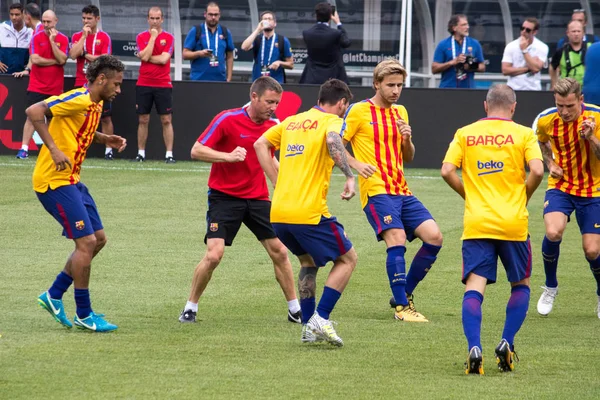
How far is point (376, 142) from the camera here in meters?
8.54

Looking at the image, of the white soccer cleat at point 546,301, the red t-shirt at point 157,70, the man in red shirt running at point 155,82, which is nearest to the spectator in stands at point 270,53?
the red t-shirt at point 157,70

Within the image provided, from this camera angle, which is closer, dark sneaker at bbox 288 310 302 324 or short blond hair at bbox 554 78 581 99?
short blond hair at bbox 554 78 581 99

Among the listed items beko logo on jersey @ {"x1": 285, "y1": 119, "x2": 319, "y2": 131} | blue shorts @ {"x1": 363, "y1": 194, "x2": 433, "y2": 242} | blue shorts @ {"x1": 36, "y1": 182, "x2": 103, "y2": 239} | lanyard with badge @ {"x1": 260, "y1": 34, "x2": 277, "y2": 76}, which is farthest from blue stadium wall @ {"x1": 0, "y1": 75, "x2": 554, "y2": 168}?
beko logo on jersey @ {"x1": 285, "y1": 119, "x2": 319, "y2": 131}

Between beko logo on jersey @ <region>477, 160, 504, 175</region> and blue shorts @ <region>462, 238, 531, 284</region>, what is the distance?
0.43m

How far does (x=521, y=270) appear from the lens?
264 inches

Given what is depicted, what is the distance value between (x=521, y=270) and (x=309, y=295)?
165cm

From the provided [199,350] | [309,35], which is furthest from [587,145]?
[309,35]

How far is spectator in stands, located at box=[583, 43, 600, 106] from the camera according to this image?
38.7ft

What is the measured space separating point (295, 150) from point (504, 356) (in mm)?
1939

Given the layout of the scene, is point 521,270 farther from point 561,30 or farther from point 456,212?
point 561,30

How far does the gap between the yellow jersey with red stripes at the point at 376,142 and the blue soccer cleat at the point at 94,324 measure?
2.29 meters

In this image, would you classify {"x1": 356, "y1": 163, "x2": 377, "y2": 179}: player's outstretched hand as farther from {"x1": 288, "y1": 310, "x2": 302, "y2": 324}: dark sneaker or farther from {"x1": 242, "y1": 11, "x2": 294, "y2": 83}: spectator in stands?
{"x1": 242, "y1": 11, "x2": 294, "y2": 83}: spectator in stands

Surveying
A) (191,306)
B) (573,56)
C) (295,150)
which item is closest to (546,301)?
(295,150)

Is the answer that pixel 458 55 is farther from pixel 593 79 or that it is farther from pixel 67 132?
pixel 67 132
